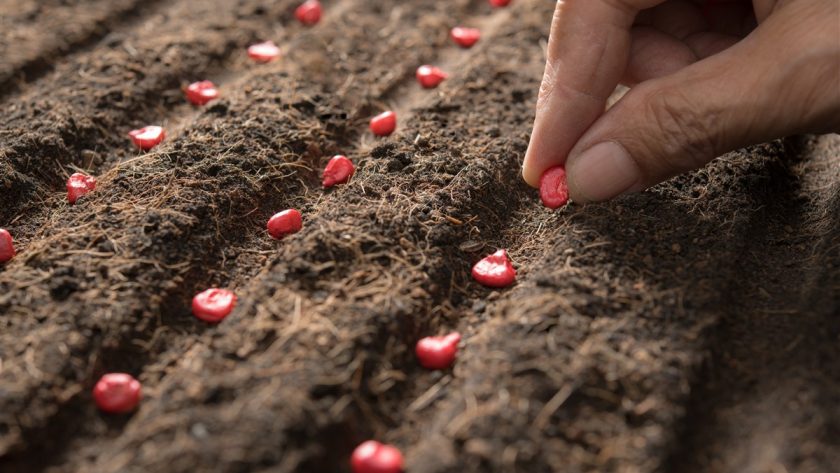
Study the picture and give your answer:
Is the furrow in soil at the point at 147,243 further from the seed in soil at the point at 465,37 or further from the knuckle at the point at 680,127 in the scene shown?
the knuckle at the point at 680,127

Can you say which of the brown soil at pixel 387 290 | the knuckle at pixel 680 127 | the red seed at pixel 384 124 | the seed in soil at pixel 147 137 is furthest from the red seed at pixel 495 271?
the seed in soil at pixel 147 137

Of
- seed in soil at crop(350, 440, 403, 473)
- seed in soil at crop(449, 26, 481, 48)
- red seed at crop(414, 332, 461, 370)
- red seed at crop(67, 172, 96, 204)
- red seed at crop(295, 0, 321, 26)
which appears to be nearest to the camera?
seed in soil at crop(350, 440, 403, 473)

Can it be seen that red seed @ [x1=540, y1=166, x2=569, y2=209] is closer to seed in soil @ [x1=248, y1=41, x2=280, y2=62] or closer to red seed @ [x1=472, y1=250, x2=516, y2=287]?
red seed @ [x1=472, y1=250, x2=516, y2=287]

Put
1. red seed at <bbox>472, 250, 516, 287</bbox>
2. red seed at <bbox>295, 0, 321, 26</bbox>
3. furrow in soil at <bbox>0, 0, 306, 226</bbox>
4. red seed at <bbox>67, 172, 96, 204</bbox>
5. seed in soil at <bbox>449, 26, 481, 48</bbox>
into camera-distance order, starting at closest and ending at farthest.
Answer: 1. red seed at <bbox>472, 250, 516, 287</bbox>
2. red seed at <bbox>67, 172, 96, 204</bbox>
3. furrow in soil at <bbox>0, 0, 306, 226</bbox>
4. seed in soil at <bbox>449, 26, 481, 48</bbox>
5. red seed at <bbox>295, 0, 321, 26</bbox>

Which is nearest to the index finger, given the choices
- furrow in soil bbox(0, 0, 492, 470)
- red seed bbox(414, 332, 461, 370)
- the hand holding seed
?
the hand holding seed

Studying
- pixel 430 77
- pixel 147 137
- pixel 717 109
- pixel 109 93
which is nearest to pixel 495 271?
pixel 717 109

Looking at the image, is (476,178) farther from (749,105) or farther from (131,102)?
(131,102)

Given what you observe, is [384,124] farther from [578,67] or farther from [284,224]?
[578,67]
